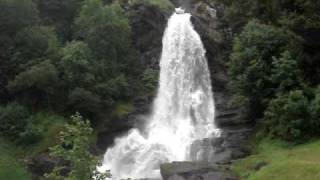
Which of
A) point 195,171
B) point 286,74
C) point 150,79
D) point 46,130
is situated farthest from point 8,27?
point 286,74

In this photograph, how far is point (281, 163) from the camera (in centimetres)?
2612

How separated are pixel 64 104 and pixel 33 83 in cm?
235

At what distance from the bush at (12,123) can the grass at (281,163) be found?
1321cm

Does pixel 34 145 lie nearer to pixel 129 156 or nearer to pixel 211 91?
pixel 129 156

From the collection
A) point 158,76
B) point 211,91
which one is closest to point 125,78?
point 158,76

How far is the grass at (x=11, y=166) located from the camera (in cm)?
3188

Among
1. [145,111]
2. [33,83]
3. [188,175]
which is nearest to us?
[188,175]

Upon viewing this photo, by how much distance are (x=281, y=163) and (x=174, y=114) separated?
1355 cm

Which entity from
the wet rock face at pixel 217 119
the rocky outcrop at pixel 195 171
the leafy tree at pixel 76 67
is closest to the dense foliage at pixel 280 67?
the wet rock face at pixel 217 119

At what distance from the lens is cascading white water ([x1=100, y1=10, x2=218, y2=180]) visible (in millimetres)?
33812

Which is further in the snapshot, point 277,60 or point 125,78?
point 125,78

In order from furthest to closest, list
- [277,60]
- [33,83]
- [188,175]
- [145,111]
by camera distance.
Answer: [145,111]
[33,83]
[277,60]
[188,175]

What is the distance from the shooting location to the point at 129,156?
34.4m

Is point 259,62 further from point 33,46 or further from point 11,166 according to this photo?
point 11,166
